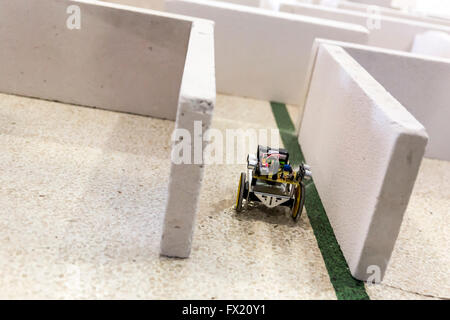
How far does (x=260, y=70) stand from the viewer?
5336 mm

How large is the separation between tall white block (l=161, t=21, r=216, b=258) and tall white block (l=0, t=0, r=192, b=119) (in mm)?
1586

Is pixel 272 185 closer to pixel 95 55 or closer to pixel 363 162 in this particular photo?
pixel 363 162

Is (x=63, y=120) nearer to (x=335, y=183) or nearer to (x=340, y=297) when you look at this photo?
(x=335, y=183)

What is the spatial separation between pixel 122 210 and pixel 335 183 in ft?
4.33

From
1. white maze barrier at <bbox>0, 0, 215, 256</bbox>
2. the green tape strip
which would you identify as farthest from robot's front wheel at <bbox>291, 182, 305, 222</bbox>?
white maze barrier at <bbox>0, 0, 215, 256</bbox>

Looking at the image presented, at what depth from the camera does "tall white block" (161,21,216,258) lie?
2.24m

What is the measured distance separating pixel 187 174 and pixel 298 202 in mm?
961

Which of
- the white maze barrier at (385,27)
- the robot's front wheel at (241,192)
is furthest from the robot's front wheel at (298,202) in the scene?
the white maze barrier at (385,27)

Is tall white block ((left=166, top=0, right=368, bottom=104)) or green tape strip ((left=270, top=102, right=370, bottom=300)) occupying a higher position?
tall white block ((left=166, top=0, right=368, bottom=104))

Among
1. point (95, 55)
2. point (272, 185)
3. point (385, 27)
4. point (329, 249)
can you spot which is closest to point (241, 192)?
point (272, 185)

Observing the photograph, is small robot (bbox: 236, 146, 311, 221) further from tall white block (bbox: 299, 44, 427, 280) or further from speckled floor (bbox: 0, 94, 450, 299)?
tall white block (bbox: 299, 44, 427, 280)

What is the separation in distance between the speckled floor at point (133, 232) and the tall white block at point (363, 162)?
0.22m

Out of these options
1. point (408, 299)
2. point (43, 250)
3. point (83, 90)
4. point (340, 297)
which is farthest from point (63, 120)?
point (408, 299)

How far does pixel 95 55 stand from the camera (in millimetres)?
4152
